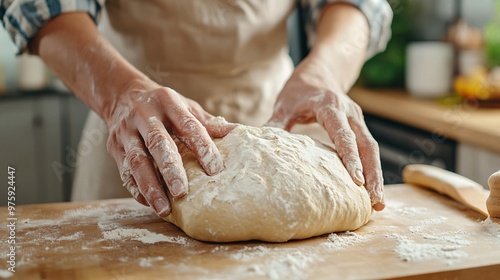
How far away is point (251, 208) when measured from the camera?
103 cm

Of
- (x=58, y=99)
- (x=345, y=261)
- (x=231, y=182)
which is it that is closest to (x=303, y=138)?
(x=231, y=182)

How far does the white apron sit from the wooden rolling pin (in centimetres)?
48

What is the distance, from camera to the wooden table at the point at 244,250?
909mm

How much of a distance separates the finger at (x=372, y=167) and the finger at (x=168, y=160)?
358mm

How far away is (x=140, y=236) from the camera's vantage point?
1.08 m

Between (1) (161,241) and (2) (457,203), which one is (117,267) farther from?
(2) (457,203)

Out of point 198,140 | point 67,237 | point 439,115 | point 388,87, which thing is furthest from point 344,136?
point 388,87

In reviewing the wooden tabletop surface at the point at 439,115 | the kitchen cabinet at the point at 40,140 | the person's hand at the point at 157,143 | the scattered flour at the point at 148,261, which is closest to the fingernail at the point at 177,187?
the person's hand at the point at 157,143

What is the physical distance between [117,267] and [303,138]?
0.47 m

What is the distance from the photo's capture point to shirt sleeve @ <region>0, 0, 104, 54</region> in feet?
4.57

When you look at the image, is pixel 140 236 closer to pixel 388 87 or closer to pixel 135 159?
pixel 135 159

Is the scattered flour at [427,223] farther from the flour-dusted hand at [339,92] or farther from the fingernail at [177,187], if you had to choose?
the fingernail at [177,187]

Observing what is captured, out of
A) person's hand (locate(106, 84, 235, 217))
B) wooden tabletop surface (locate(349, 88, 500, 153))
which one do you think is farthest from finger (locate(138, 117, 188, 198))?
wooden tabletop surface (locate(349, 88, 500, 153))

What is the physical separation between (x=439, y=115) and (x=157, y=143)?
1.72 metres
